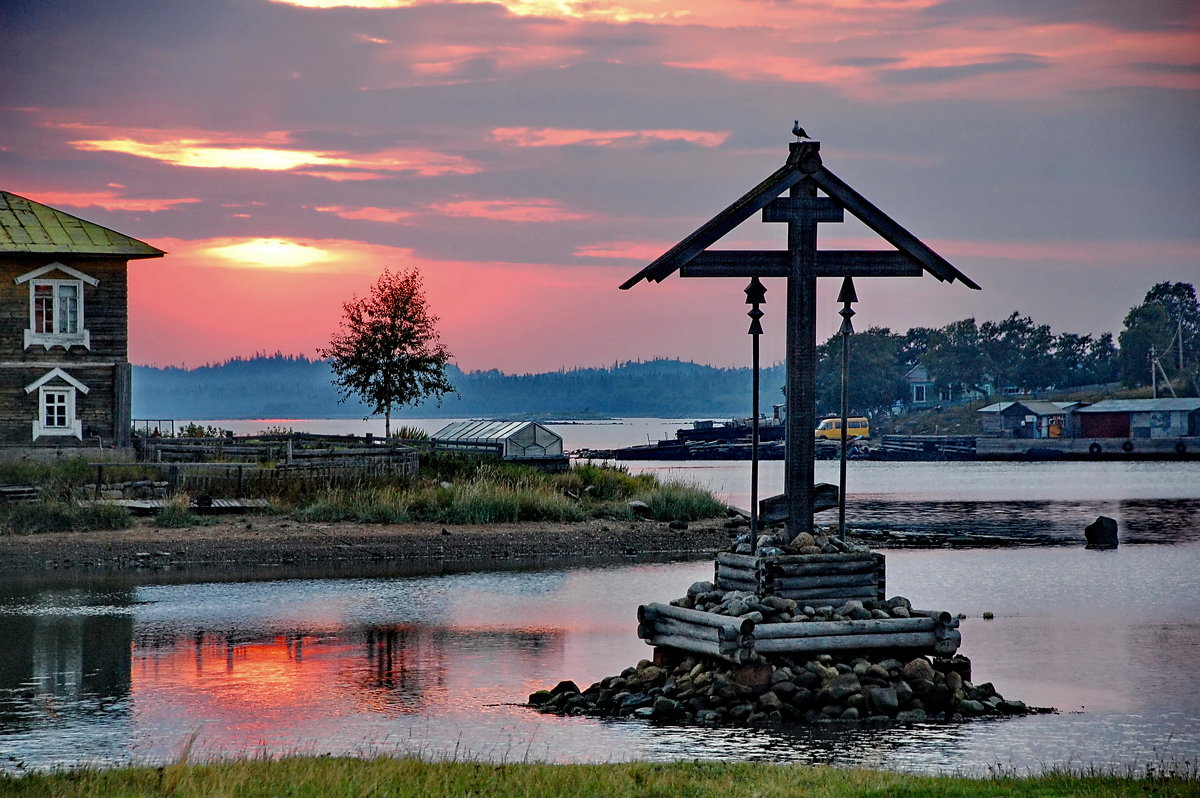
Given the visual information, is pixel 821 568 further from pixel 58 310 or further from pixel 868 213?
pixel 58 310

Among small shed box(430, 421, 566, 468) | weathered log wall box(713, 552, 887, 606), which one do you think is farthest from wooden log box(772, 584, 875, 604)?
small shed box(430, 421, 566, 468)

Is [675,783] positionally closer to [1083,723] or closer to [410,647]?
[1083,723]

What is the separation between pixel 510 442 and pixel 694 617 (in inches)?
1494

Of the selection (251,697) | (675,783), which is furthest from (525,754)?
(251,697)

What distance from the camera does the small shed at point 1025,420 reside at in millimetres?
147000

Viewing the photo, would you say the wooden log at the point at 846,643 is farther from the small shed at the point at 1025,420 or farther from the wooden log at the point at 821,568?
the small shed at the point at 1025,420

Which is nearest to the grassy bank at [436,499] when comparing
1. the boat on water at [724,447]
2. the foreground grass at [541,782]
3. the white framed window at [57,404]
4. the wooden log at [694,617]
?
the white framed window at [57,404]

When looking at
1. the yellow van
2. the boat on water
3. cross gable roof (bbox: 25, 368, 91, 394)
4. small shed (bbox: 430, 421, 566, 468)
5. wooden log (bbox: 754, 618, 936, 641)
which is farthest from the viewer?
the yellow van

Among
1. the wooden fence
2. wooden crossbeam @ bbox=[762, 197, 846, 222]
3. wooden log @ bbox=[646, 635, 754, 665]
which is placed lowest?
wooden log @ bbox=[646, 635, 754, 665]

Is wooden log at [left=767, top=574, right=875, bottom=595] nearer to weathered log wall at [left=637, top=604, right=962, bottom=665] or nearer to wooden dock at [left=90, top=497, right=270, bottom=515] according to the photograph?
weathered log wall at [left=637, top=604, right=962, bottom=665]

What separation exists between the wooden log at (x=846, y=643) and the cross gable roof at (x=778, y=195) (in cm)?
454

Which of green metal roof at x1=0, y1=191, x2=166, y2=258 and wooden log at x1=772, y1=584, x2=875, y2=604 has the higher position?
green metal roof at x1=0, y1=191, x2=166, y2=258

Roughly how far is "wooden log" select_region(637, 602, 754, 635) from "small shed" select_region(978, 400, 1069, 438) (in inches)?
5311

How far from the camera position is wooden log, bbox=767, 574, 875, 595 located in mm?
16859
